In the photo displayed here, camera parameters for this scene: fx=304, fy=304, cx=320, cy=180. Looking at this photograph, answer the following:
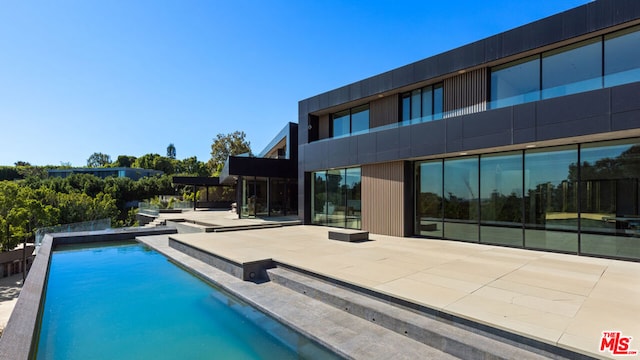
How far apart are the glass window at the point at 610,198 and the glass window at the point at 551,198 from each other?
0.74 feet

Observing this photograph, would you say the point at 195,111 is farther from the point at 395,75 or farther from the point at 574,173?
the point at 574,173

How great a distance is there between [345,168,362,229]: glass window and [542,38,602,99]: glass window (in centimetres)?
797

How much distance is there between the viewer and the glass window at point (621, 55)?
7762mm

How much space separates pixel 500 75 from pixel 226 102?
21.0m

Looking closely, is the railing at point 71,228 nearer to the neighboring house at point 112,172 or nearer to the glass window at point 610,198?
the glass window at point 610,198

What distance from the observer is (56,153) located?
335ft

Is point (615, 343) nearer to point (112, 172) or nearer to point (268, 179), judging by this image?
point (268, 179)

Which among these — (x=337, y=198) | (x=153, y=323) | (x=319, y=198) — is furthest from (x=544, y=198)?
(x=153, y=323)

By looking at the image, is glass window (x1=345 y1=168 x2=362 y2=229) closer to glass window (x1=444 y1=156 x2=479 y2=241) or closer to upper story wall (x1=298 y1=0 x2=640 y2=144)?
upper story wall (x1=298 y1=0 x2=640 y2=144)

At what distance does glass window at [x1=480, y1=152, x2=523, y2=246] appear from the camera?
9906 mm

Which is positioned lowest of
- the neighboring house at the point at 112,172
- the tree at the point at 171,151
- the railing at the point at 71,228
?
the railing at the point at 71,228

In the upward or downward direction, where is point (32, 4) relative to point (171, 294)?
upward

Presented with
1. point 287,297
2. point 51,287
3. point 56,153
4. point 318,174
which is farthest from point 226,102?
point 56,153

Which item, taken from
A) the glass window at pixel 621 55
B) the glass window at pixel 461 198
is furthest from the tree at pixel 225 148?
the glass window at pixel 621 55
